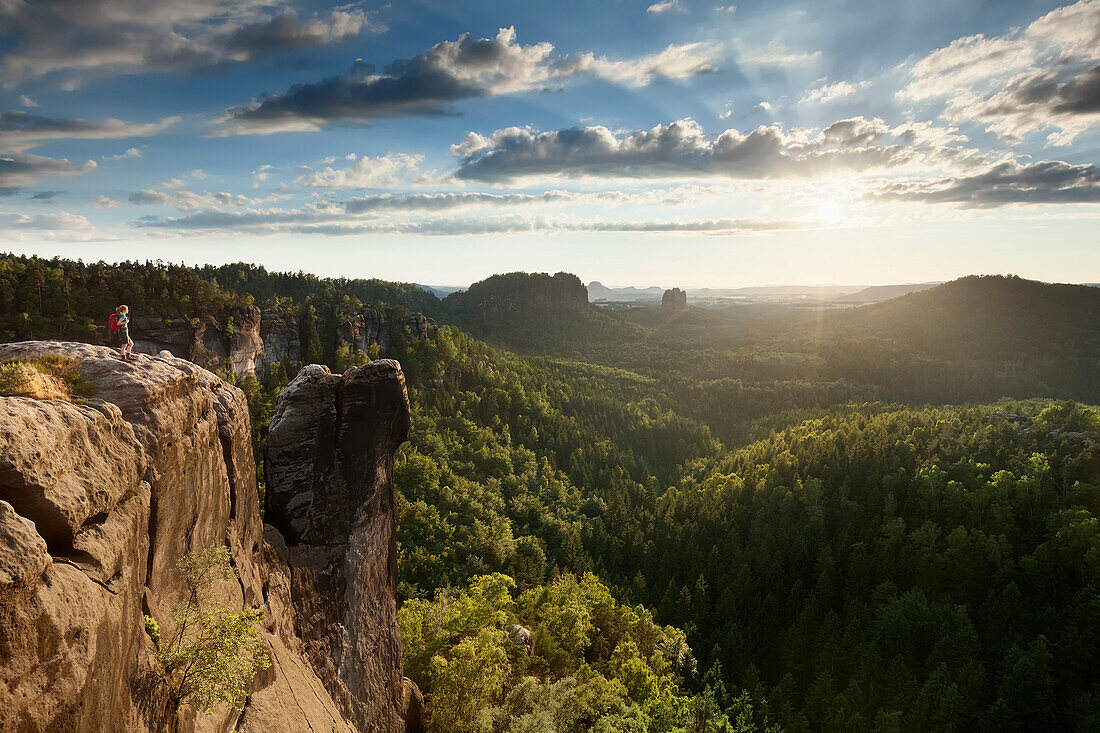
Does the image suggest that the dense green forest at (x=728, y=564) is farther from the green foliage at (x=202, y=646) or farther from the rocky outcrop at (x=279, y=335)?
the green foliage at (x=202, y=646)

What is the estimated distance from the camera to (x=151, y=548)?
13.7 metres

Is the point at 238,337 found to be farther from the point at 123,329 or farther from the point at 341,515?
the point at 123,329

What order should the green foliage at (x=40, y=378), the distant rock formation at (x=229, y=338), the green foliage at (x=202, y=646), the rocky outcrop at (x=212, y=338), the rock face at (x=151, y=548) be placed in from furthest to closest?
the distant rock formation at (x=229, y=338), the rocky outcrop at (x=212, y=338), the green foliage at (x=202, y=646), the green foliage at (x=40, y=378), the rock face at (x=151, y=548)

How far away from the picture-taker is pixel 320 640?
23453 millimetres

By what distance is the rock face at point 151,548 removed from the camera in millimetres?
9367

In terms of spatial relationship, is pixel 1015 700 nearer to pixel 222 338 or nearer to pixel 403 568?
pixel 403 568

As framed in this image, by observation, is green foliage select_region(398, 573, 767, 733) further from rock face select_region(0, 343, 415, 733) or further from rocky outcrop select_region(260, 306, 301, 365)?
rocky outcrop select_region(260, 306, 301, 365)

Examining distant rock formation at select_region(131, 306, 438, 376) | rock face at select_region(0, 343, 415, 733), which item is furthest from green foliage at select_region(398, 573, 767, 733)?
distant rock formation at select_region(131, 306, 438, 376)

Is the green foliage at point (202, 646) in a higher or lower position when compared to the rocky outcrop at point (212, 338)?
lower

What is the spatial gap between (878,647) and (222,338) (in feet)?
335

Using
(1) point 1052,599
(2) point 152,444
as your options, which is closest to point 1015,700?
(1) point 1052,599

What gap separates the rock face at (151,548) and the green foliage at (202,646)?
0.38 m

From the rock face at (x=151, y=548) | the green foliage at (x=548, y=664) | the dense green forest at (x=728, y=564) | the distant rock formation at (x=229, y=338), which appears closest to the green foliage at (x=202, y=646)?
the rock face at (x=151, y=548)

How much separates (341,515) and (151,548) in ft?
36.9
